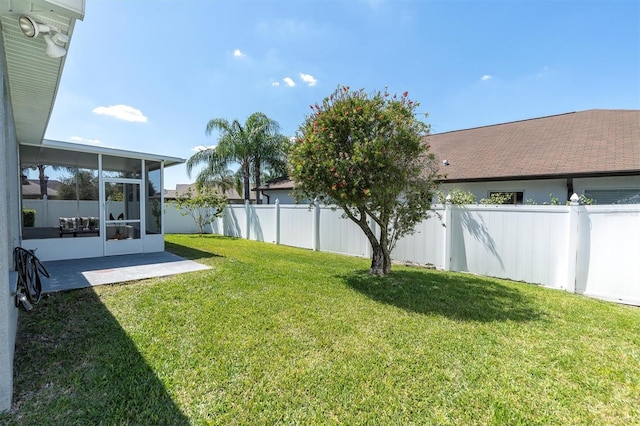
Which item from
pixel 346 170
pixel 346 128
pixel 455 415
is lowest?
pixel 455 415

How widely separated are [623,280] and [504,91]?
436 inches

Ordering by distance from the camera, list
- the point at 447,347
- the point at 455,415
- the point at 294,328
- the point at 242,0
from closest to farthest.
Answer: the point at 455,415 → the point at 447,347 → the point at 294,328 → the point at 242,0

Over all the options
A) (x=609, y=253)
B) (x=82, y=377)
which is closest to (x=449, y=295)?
(x=609, y=253)

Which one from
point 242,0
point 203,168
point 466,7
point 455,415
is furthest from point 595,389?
point 203,168

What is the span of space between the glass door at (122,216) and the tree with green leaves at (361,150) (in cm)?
669

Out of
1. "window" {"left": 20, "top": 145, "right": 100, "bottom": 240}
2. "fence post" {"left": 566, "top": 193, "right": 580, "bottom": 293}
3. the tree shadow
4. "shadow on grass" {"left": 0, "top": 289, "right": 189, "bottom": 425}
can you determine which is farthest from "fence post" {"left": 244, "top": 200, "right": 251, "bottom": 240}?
"fence post" {"left": 566, "top": 193, "right": 580, "bottom": 293}

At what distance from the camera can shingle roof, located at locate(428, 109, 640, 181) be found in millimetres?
9336

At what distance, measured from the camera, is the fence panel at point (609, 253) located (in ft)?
18.3

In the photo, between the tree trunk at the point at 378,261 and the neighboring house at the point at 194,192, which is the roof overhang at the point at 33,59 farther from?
the neighboring house at the point at 194,192

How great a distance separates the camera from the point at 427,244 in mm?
8789

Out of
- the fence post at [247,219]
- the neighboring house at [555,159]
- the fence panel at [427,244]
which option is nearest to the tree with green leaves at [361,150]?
the fence panel at [427,244]

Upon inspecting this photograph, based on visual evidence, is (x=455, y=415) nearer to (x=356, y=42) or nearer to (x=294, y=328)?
(x=294, y=328)

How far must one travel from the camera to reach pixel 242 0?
8898mm

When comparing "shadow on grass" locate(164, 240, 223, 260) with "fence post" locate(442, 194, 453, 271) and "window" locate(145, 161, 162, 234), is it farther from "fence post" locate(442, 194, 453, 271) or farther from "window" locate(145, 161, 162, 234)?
"fence post" locate(442, 194, 453, 271)
